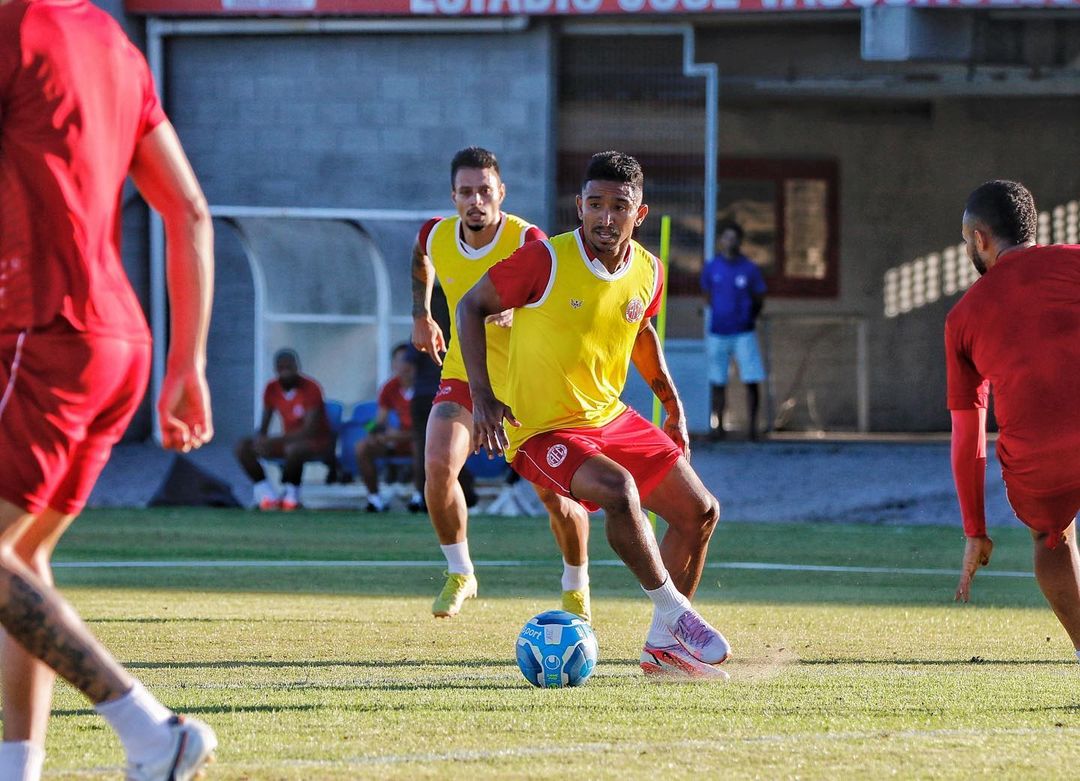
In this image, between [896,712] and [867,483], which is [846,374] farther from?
[896,712]

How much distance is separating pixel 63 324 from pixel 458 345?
4795mm

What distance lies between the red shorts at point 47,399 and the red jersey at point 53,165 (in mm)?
44

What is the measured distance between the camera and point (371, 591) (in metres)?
10.9

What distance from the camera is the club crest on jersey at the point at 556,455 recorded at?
24.5 feet

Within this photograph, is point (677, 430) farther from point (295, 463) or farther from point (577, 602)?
point (295, 463)

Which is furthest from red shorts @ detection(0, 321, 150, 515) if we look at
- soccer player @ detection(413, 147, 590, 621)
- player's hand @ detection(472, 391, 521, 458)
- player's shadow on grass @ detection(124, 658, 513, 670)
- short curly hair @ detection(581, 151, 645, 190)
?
soccer player @ detection(413, 147, 590, 621)

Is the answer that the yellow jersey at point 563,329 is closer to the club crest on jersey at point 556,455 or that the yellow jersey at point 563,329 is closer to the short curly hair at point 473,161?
the club crest on jersey at point 556,455

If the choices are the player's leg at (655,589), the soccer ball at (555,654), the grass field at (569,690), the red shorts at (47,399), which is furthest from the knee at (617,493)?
the red shorts at (47,399)

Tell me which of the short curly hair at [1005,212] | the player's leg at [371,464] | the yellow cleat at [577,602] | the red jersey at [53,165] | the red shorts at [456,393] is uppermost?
the red jersey at [53,165]

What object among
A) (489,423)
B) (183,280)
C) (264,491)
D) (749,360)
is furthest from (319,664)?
(749,360)

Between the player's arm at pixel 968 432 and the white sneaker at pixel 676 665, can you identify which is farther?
the white sneaker at pixel 676 665

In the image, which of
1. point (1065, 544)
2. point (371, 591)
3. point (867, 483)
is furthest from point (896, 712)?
point (867, 483)

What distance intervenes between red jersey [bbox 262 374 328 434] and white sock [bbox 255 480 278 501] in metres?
0.56

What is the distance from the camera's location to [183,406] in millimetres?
4641
